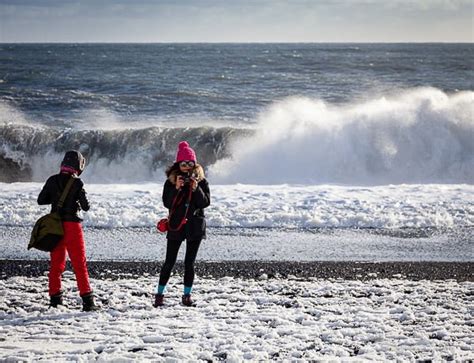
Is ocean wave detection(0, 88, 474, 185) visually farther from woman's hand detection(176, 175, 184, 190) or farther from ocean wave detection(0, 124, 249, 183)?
woman's hand detection(176, 175, 184, 190)

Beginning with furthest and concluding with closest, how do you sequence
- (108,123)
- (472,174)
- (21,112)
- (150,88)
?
1. (150,88)
2. (21,112)
3. (108,123)
4. (472,174)

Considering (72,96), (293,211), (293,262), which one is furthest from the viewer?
(72,96)

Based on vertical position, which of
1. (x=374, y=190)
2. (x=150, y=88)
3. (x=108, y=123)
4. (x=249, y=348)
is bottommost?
(x=249, y=348)

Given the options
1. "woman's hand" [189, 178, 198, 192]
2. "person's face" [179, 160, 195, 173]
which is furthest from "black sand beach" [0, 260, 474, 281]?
"person's face" [179, 160, 195, 173]

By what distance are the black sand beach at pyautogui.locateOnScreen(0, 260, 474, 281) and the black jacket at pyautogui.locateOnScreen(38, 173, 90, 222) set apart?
1.53 meters

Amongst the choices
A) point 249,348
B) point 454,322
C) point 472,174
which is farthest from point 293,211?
point 472,174

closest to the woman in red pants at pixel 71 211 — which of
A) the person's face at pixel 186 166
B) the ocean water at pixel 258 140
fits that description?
the person's face at pixel 186 166

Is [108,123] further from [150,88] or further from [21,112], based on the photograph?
[150,88]

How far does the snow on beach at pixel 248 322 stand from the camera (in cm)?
471

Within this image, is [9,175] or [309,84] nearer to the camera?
[9,175]

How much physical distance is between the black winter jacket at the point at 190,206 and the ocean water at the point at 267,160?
7.40 feet

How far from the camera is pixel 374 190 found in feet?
41.8

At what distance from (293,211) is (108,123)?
59.0 feet

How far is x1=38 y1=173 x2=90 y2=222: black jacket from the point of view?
18.5ft
